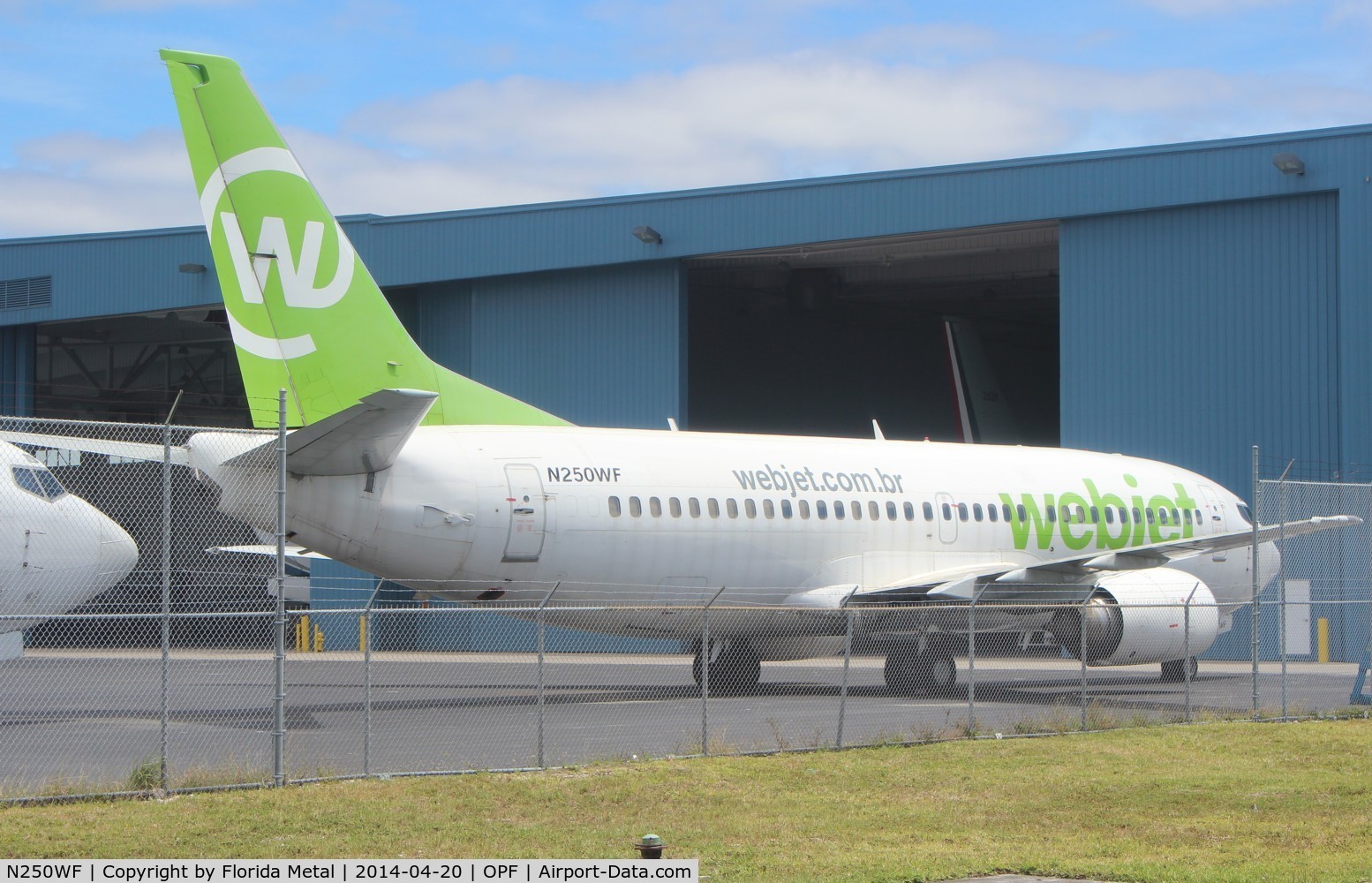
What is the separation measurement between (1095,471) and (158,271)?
2357cm

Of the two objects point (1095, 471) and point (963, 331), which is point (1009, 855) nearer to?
point (1095, 471)

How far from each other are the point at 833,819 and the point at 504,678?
519 cm

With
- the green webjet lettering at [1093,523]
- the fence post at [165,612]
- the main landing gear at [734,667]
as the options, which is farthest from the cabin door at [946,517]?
the fence post at [165,612]

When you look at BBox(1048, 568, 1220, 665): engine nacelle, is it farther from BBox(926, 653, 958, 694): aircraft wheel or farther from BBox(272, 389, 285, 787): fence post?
BBox(272, 389, 285, 787): fence post

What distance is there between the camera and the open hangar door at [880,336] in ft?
117

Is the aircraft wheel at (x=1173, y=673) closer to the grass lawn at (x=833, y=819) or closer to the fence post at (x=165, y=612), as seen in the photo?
the grass lawn at (x=833, y=819)

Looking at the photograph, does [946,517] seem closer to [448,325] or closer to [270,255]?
[270,255]

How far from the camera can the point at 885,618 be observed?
2030 cm

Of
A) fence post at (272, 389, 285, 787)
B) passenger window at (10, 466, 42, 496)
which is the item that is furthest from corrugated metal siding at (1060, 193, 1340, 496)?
fence post at (272, 389, 285, 787)

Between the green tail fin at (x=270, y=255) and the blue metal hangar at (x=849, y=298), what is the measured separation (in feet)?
52.8

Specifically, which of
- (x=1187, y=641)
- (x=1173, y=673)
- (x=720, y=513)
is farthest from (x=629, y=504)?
(x=1173, y=673)

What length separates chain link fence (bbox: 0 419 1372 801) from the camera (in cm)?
1223

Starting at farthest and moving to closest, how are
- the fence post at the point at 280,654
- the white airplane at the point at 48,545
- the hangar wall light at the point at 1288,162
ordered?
the hangar wall light at the point at 1288,162 → the white airplane at the point at 48,545 → the fence post at the point at 280,654

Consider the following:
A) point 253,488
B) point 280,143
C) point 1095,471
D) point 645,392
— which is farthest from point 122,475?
point 645,392
